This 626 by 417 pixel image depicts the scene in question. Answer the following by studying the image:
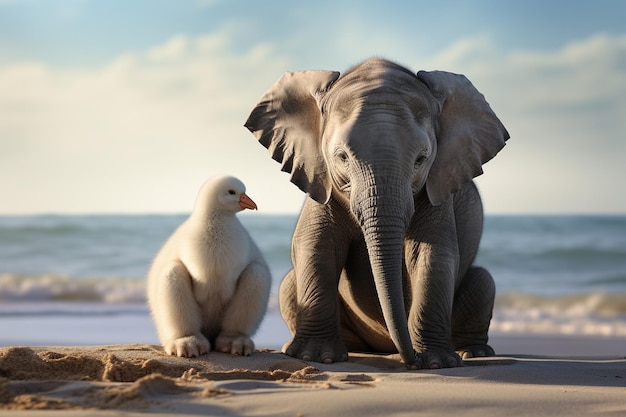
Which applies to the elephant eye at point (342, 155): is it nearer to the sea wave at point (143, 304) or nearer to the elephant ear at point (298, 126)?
the elephant ear at point (298, 126)

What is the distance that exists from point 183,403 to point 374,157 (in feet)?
6.67

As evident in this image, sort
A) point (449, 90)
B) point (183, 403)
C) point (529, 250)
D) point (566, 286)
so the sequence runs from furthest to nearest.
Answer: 1. point (529, 250)
2. point (566, 286)
3. point (449, 90)
4. point (183, 403)

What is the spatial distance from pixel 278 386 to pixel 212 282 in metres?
1.39

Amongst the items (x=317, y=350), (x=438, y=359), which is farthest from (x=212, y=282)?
(x=438, y=359)

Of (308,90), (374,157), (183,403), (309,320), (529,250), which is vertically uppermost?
(529,250)

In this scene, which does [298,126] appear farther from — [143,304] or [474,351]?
[143,304]

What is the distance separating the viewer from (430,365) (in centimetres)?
641

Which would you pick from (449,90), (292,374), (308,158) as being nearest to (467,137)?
(449,90)

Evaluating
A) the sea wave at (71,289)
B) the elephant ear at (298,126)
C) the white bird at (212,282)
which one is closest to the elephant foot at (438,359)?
the white bird at (212,282)

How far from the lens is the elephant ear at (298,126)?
6.73 meters

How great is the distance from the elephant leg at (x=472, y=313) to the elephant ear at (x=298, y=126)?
4.90 ft

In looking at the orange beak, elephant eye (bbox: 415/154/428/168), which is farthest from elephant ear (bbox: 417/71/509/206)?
the orange beak

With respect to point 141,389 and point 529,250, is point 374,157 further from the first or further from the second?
point 529,250

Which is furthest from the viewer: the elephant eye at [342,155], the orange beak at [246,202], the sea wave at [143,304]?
the sea wave at [143,304]
